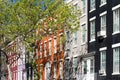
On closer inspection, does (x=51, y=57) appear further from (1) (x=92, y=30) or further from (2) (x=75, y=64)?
(1) (x=92, y=30)

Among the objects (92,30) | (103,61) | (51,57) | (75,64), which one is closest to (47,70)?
(51,57)

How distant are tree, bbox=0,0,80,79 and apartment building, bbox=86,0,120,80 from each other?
191 cm

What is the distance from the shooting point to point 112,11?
42.4m

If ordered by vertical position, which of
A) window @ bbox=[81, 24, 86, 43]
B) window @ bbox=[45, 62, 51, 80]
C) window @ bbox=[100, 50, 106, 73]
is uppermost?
window @ bbox=[81, 24, 86, 43]

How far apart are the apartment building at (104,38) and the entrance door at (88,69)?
0.32 meters

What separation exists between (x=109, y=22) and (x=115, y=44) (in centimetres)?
246

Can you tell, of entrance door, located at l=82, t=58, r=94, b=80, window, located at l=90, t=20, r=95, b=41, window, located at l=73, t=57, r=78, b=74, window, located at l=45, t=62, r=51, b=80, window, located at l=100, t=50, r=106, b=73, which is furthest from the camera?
window, located at l=45, t=62, r=51, b=80

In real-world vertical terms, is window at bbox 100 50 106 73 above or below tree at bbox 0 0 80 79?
below

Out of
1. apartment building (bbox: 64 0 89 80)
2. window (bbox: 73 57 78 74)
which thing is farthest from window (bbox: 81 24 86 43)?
window (bbox: 73 57 78 74)

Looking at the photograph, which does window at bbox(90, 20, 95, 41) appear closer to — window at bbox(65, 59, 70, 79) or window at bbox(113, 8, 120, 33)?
window at bbox(113, 8, 120, 33)

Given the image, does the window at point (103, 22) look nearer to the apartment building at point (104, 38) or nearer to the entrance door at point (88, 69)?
the apartment building at point (104, 38)

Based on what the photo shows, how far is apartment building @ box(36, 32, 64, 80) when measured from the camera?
56.0 meters

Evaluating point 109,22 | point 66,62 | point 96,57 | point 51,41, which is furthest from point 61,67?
point 109,22

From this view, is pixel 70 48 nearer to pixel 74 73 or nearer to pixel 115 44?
pixel 74 73
